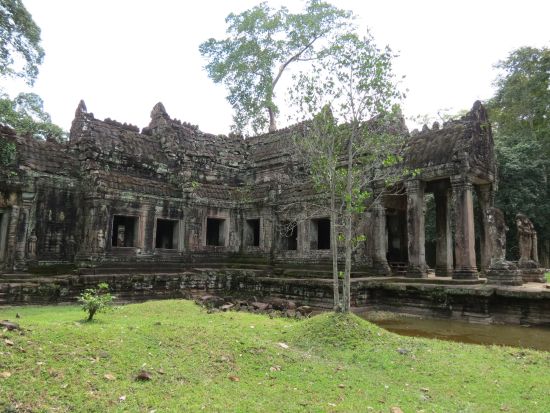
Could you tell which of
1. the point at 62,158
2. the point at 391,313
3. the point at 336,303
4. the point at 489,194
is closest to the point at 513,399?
the point at 336,303

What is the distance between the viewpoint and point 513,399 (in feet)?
17.0

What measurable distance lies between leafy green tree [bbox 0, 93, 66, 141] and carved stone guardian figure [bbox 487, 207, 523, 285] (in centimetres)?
2084

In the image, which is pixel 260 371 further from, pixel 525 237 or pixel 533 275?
pixel 525 237

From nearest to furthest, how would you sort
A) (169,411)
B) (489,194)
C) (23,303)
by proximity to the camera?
(169,411), (23,303), (489,194)

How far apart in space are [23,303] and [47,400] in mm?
8614

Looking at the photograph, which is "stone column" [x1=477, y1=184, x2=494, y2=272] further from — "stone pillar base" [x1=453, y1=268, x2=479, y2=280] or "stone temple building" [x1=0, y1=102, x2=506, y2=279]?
"stone pillar base" [x1=453, y1=268, x2=479, y2=280]

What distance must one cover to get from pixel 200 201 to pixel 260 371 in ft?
41.3

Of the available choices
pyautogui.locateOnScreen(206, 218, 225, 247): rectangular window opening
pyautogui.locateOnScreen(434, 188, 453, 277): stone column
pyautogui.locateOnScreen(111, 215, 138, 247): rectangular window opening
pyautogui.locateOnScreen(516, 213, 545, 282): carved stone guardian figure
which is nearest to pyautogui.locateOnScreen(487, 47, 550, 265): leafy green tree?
pyautogui.locateOnScreen(434, 188, 453, 277): stone column

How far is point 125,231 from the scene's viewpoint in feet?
61.0

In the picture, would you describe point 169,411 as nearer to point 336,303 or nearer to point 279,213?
point 336,303

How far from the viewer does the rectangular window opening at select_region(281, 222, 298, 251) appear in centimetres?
1736

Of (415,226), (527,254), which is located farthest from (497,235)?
(527,254)

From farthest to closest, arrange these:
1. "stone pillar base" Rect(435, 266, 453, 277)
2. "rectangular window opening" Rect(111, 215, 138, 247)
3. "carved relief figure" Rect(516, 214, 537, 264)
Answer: "stone pillar base" Rect(435, 266, 453, 277)
"rectangular window opening" Rect(111, 215, 138, 247)
"carved relief figure" Rect(516, 214, 537, 264)

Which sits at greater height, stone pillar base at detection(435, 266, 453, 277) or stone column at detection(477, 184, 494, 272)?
stone column at detection(477, 184, 494, 272)
